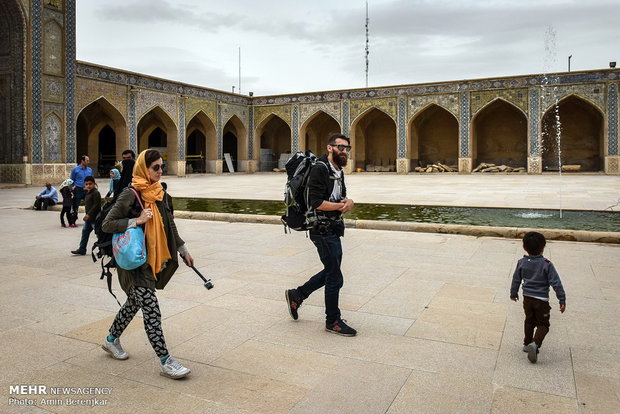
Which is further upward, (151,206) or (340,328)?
(151,206)

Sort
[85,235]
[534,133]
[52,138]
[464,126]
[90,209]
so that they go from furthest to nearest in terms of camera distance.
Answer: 1. [464,126]
2. [534,133]
3. [52,138]
4. [90,209]
5. [85,235]

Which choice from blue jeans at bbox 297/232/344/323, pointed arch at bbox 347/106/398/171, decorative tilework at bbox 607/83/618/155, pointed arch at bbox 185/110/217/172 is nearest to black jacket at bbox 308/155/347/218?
blue jeans at bbox 297/232/344/323

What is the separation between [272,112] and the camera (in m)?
27.7

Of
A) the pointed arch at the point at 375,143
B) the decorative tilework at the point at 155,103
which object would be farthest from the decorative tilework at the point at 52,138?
the pointed arch at the point at 375,143

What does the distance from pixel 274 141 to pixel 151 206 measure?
29.2m

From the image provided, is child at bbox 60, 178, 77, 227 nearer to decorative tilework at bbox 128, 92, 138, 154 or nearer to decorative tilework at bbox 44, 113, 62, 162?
decorative tilework at bbox 44, 113, 62, 162

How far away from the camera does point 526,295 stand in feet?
8.43

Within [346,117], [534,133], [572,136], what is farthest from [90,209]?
[572,136]

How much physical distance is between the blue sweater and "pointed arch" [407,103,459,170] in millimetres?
23680

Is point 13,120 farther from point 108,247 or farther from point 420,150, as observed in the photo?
point 420,150

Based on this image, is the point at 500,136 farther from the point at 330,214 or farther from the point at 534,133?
the point at 330,214

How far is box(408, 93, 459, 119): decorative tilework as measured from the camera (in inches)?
926

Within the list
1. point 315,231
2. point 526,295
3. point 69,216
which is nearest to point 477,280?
point 526,295

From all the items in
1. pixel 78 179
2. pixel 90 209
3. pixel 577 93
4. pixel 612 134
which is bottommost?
pixel 90 209
